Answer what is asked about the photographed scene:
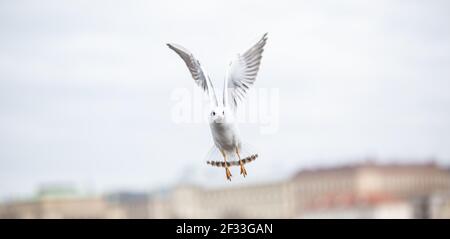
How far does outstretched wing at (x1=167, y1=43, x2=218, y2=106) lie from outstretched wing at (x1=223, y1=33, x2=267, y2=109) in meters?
0.04

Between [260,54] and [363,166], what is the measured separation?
756 inches

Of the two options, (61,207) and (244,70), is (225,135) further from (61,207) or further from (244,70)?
(61,207)

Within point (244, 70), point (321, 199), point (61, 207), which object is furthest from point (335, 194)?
point (244, 70)

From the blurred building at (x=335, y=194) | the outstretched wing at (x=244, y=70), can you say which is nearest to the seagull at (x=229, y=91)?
the outstretched wing at (x=244, y=70)

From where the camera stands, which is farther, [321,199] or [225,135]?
Result: [321,199]

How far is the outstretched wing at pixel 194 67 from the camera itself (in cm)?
205

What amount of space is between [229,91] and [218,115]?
0.14m

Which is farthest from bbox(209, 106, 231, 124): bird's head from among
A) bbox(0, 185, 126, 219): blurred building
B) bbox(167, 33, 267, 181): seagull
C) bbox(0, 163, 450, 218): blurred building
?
Answer: bbox(0, 185, 126, 219): blurred building

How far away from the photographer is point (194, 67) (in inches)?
82.1

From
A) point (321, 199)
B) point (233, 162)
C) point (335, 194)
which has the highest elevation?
point (335, 194)

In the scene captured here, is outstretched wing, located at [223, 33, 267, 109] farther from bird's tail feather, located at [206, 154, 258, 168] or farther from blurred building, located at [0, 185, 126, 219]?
blurred building, located at [0, 185, 126, 219]

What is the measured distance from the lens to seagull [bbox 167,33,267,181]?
1967 mm
